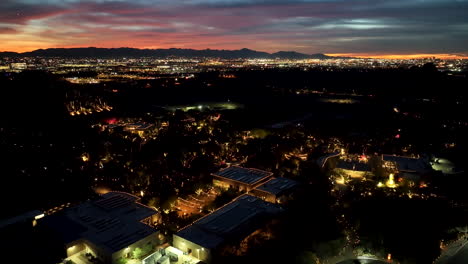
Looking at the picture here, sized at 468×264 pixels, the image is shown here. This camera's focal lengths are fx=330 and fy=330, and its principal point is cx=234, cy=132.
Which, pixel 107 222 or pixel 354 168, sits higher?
pixel 354 168

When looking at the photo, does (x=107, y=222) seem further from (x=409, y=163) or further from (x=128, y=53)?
(x=128, y=53)

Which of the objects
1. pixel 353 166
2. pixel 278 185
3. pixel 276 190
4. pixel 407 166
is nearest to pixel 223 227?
pixel 276 190

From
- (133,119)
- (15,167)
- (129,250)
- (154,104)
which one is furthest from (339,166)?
(154,104)

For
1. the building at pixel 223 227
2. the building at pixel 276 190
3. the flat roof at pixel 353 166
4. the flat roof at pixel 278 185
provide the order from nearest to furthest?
the building at pixel 223 227 < the building at pixel 276 190 < the flat roof at pixel 278 185 < the flat roof at pixel 353 166

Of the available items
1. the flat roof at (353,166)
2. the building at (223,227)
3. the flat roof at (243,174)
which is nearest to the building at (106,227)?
the building at (223,227)

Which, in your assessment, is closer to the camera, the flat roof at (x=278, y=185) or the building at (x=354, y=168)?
the flat roof at (x=278, y=185)

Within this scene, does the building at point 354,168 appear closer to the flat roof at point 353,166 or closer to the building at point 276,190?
the flat roof at point 353,166

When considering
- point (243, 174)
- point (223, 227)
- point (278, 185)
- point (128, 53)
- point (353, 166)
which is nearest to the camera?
point (223, 227)

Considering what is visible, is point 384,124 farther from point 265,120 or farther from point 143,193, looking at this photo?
point 143,193
